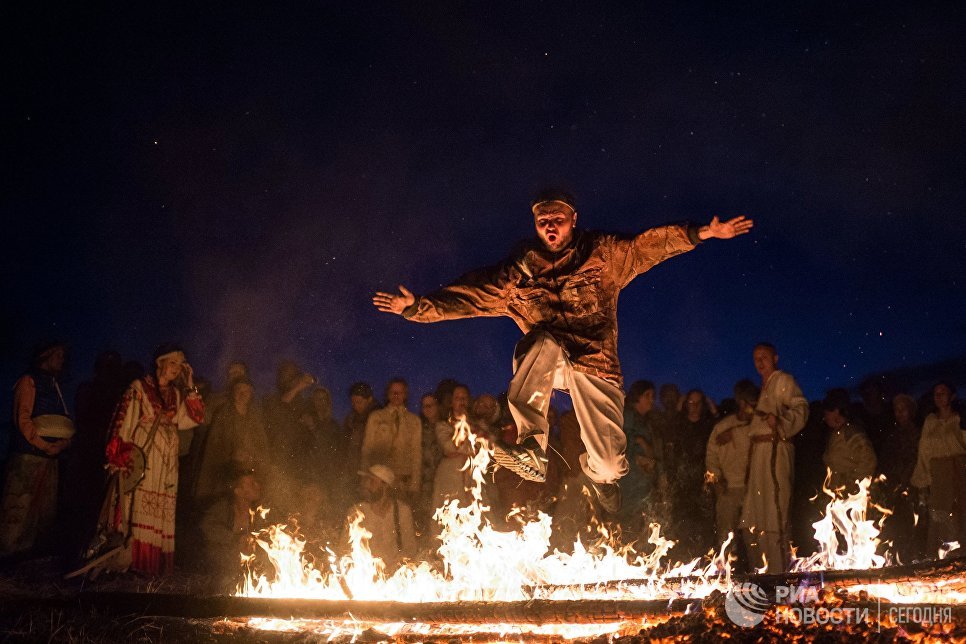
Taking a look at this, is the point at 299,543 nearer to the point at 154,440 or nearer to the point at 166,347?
the point at 154,440

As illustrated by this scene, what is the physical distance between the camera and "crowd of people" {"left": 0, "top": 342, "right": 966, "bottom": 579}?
779cm

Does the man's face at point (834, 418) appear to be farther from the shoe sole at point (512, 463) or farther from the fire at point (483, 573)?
the shoe sole at point (512, 463)

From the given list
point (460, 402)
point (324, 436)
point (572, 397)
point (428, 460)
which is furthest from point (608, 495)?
point (324, 436)

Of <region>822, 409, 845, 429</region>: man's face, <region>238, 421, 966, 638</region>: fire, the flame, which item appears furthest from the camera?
<region>822, 409, 845, 429</region>: man's face

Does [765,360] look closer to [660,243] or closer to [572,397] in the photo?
[660,243]

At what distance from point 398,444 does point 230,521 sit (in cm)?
195

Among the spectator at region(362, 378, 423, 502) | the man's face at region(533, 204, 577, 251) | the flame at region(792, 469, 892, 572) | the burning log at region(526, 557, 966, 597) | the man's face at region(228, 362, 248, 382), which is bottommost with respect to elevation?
the burning log at region(526, 557, 966, 597)

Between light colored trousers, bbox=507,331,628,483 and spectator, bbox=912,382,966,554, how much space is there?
10.8 feet

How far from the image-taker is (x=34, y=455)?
8281 millimetres

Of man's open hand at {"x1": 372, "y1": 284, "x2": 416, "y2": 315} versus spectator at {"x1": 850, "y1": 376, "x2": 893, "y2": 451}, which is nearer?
man's open hand at {"x1": 372, "y1": 284, "x2": 416, "y2": 315}

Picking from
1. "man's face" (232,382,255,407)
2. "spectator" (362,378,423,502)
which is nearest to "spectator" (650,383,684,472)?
"spectator" (362,378,423,502)

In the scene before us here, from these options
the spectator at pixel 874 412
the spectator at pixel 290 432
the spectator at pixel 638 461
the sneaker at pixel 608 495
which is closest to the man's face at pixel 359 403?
the spectator at pixel 290 432

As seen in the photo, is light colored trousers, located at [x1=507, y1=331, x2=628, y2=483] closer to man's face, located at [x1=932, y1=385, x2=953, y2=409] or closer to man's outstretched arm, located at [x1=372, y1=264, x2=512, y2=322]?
man's outstretched arm, located at [x1=372, y1=264, x2=512, y2=322]

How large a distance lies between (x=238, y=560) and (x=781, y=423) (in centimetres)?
567
